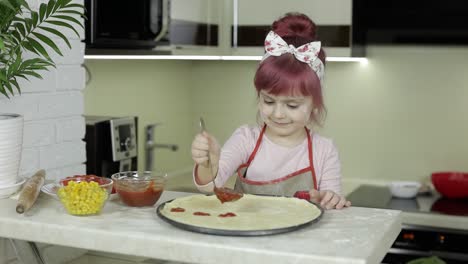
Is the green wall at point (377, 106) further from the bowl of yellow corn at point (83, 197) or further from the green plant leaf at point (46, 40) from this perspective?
the bowl of yellow corn at point (83, 197)

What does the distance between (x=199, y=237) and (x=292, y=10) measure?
2.32m

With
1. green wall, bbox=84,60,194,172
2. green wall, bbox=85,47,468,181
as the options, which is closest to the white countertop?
green wall, bbox=84,60,194,172

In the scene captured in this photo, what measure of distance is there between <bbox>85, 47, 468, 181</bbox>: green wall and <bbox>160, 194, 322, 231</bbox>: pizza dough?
1921 millimetres

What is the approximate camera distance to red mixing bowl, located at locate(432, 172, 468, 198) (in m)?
3.40

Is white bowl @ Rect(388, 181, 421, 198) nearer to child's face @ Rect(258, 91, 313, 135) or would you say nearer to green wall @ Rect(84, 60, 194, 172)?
green wall @ Rect(84, 60, 194, 172)

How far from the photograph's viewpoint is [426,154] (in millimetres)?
3742

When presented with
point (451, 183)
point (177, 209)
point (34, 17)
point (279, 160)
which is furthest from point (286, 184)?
point (451, 183)

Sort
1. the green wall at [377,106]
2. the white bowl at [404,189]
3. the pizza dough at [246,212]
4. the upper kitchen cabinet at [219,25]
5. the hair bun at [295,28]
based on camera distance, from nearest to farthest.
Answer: the pizza dough at [246,212] → the hair bun at [295,28] → the upper kitchen cabinet at [219,25] → the white bowl at [404,189] → the green wall at [377,106]

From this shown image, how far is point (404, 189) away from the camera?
3.47 metres

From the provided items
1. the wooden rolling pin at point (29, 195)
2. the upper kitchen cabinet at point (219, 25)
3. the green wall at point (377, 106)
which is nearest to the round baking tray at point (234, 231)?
the wooden rolling pin at point (29, 195)

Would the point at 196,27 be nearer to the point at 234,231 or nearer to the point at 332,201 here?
the point at 332,201

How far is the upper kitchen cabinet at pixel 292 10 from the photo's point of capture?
3369 mm

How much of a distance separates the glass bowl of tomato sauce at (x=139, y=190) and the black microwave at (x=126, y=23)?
1.00m

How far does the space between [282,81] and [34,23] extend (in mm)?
642
